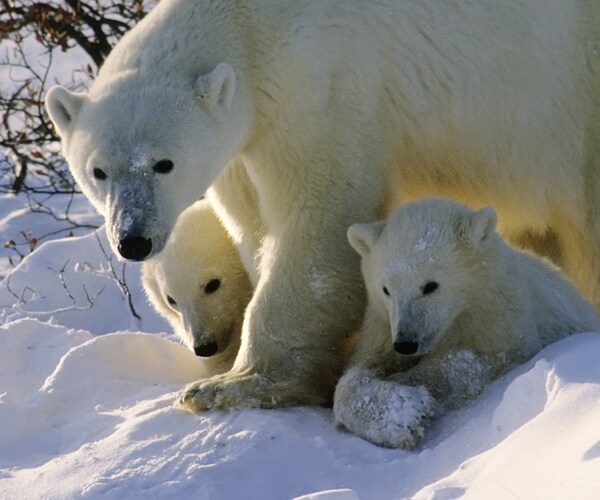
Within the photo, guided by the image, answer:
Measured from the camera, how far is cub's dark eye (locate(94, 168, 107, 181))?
169 inches

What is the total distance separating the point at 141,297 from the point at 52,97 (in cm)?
306

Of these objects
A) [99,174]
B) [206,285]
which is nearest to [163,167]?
[99,174]

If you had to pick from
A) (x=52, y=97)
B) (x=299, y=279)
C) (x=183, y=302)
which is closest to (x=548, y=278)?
(x=299, y=279)

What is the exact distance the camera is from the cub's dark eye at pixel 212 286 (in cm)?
551

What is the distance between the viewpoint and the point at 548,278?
4672 mm

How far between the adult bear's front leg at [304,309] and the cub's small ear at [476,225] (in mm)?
625

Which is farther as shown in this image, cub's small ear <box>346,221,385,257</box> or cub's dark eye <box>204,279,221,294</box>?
cub's dark eye <box>204,279,221,294</box>

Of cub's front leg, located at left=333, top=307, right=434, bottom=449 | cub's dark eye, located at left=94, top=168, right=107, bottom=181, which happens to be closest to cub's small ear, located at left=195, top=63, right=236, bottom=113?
cub's dark eye, located at left=94, top=168, right=107, bottom=181

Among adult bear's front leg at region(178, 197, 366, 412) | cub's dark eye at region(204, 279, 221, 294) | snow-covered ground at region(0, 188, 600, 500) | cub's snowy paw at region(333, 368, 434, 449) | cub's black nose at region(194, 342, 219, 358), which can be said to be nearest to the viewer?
snow-covered ground at region(0, 188, 600, 500)

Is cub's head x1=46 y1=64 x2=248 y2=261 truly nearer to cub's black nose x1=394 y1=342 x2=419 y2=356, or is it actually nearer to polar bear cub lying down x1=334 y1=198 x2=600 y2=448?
polar bear cub lying down x1=334 y1=198 x2=600 y2=448

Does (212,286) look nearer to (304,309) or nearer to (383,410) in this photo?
(304,309)

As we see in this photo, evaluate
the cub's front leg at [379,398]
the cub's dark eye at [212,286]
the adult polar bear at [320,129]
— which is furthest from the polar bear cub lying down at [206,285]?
the cub's front leg at [379,398]

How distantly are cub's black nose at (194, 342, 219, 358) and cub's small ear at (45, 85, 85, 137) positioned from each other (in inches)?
47.4

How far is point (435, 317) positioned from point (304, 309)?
73 cm
